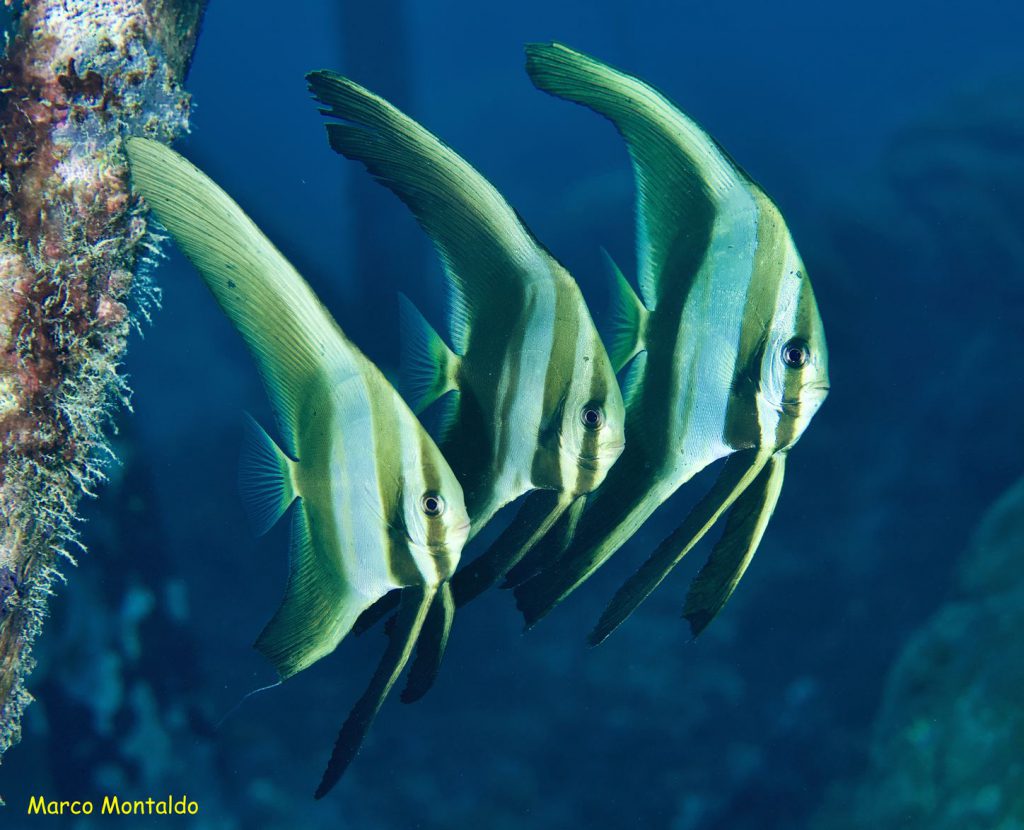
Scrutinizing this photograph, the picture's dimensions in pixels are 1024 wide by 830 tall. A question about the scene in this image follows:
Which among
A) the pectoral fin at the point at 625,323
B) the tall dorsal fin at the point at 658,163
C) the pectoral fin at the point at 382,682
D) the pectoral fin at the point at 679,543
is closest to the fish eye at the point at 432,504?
the pectoral fin at the point at 382,682

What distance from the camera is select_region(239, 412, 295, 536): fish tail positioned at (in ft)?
3.84

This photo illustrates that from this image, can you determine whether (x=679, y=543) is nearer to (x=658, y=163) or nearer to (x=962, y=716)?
(x=658, y=163)

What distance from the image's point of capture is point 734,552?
1.22 m

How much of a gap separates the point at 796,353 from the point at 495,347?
518 mm

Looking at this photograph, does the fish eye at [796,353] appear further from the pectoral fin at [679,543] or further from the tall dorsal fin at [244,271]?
the tall dorsal fin at [244,271]

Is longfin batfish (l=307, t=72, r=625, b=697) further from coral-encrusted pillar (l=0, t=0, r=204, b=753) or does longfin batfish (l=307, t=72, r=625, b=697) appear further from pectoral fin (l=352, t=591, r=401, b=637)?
coral-encrusted pillar (l=0, t=0, r=204, b=753)

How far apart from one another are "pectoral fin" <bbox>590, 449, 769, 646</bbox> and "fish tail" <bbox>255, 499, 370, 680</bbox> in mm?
422

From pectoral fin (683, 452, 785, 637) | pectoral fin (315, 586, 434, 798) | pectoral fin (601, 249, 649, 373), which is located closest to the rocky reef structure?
pectoral fin (683, 452, 785, 637)

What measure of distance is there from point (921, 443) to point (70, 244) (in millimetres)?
5143

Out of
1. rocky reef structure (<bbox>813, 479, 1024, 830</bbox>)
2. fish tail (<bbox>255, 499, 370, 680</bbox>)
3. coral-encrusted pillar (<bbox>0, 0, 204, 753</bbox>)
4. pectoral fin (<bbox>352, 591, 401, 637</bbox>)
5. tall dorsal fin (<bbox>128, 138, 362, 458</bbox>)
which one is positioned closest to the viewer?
tall dorsal fin (<bbox>128, 138, 362, 458</bbox>)

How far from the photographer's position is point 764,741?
14.0 feet

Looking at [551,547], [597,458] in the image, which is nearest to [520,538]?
[551,547]

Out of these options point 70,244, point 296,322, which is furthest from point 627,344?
point 70,244

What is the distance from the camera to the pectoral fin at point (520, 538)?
1.23 metres
